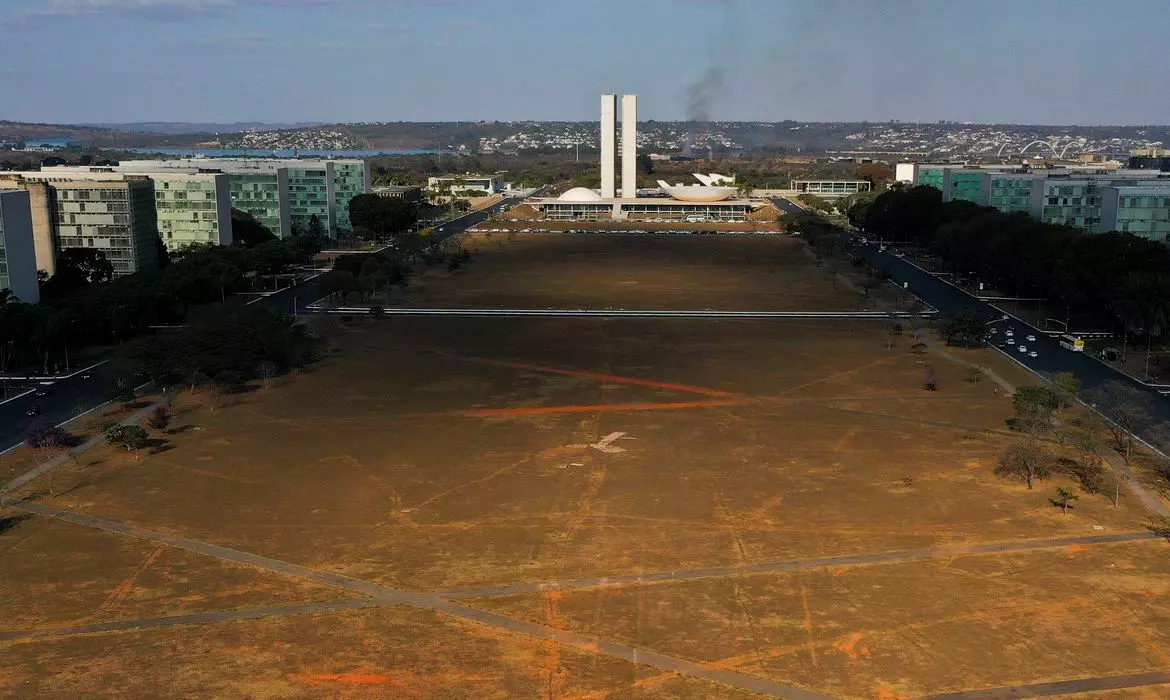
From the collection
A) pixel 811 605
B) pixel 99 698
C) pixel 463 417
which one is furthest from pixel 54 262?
pixel 811 605

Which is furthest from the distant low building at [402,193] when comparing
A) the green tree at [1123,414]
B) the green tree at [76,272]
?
the green tree at [1123,414]

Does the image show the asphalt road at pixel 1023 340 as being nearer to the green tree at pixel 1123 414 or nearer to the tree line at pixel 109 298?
the green tree at pixel 1123 414

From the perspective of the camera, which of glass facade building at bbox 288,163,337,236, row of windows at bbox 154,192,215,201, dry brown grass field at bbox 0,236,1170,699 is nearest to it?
dry brown grass field at bbox 0,236,1170,699

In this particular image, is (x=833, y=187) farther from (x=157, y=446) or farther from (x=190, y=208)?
(x=157, y=446)

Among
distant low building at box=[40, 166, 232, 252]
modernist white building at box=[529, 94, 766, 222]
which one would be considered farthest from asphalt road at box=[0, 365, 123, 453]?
modernist white building at box=[529, 94, 766, 222]

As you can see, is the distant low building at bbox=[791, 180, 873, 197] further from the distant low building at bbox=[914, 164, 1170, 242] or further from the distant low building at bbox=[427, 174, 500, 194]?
the distant low building at bbox=[914, 164, 1170, 242]

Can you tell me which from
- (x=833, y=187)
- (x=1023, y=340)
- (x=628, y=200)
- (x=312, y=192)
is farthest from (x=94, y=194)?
(x=833, y=187)
